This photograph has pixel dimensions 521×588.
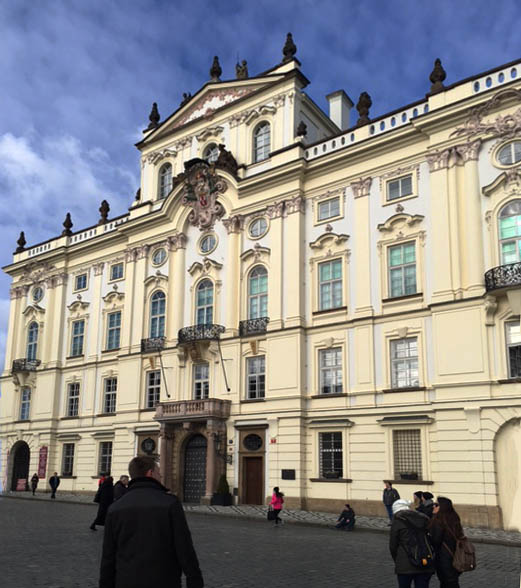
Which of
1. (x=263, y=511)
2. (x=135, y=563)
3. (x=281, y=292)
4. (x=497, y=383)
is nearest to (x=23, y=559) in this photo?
(x=135, y=563)

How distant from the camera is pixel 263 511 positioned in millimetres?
28000

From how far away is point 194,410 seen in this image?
107ft

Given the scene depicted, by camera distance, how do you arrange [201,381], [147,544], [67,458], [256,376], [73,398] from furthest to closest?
[73,398], [67,458], [201,381], [256,376], [147,544]

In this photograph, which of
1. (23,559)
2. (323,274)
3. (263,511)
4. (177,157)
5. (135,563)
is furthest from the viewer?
(177,157)

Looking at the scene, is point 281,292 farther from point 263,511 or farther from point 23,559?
point 23,559

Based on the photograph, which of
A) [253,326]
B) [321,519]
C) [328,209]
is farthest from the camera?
[253,326]

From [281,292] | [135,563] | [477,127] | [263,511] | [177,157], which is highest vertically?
[177,157]

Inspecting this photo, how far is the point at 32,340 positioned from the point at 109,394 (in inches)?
369

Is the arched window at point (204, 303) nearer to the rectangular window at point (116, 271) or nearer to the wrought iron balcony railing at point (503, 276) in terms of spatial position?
the rectangular window at point (116, 271)

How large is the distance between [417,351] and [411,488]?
5617 mm

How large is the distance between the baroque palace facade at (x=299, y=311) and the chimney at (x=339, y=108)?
0.17m

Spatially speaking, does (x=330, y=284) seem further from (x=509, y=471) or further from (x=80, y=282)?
(x=80, y=282)

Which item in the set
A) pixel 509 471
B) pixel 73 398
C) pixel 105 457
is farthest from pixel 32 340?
pixel 509 471

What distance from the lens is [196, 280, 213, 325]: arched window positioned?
35.4 metres
